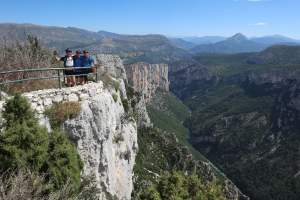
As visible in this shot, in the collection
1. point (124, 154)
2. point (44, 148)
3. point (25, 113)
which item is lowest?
point (124, 154)

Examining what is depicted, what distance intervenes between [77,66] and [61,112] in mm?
5528

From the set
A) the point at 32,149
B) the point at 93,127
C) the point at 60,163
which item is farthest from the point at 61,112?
the point at 32,149

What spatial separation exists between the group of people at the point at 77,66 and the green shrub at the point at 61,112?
3.31m

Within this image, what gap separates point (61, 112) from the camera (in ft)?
67.9

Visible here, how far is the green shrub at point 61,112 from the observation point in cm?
2028

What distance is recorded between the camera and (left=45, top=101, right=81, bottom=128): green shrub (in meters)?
20.3

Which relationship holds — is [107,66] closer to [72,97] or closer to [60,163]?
[72,97]

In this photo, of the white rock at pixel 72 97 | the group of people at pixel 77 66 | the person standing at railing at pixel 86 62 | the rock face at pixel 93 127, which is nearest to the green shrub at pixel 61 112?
the rock face at pixel 93 127

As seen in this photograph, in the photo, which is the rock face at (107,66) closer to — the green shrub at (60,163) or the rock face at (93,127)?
the rock face at (93,127)

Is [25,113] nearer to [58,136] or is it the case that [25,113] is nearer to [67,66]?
[58,136]

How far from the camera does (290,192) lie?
172 meters

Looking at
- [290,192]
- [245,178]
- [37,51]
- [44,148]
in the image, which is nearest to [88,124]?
[44,148]

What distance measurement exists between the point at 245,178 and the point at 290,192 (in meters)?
27.3

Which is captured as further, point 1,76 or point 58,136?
point 1,76
